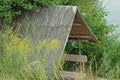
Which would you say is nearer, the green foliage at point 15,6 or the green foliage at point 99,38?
the green foliage at point 15,6

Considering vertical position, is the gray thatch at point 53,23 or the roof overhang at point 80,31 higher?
the gray thatch at point 53,23

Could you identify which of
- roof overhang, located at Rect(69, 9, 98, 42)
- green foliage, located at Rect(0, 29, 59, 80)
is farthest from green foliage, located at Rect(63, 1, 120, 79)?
green foliage, located at Rect(0, 29, 59, 80)

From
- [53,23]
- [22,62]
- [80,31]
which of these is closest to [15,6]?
[53,23]

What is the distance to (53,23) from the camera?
6.37 m

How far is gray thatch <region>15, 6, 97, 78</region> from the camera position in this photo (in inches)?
240

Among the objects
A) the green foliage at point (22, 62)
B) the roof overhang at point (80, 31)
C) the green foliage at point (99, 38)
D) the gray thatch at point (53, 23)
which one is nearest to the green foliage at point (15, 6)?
the gray thatch at point (53, 23)

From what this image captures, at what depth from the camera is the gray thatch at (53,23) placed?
6.10m

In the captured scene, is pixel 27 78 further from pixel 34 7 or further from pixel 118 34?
pixel 118 34

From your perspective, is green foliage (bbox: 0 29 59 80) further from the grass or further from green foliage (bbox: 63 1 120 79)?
green foliage (bbox: 63 1 120 79)

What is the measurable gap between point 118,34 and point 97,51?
1092mm

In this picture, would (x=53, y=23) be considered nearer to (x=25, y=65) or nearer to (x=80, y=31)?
(x=80, y=31)

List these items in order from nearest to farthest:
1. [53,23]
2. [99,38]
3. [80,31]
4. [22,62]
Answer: [22,62] → [53,23] → [80,31] → [99,38]

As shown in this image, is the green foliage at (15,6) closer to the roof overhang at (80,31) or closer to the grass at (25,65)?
the roof overhang at (80,31)

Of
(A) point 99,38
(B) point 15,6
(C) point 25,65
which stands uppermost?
(B) point 15,6
